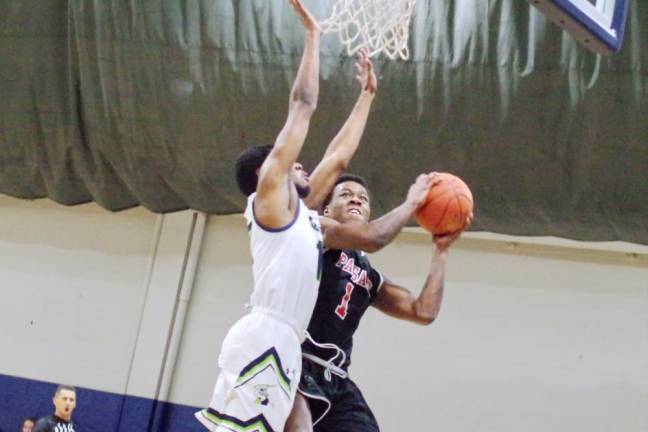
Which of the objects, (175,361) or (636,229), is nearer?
(636,229)

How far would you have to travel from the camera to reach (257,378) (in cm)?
436

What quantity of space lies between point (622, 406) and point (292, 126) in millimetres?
5686

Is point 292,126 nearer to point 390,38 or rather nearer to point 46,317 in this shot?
point 390,38

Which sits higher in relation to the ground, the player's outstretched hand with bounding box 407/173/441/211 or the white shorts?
the player's outstretched hand with bounding box 407/173/441/211

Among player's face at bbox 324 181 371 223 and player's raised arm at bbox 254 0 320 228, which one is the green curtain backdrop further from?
player's raised arm at bbox 254 0 320 228

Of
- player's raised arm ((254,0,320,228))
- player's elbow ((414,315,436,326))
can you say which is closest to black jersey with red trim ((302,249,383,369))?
player's elbow ((414,315,436,326))

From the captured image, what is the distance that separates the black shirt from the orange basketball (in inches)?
206

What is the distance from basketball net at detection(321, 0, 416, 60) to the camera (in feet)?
23.1

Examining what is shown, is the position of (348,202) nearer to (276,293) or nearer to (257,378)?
(276,293)

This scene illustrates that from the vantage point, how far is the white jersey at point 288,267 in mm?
4398

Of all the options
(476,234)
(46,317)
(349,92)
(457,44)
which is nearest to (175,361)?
(46,317)

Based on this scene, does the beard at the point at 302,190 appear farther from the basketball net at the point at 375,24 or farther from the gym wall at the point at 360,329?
the gym wall at the point at 360,329

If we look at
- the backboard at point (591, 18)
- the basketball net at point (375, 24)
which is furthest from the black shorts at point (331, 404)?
the basketball net at point (375, 24)

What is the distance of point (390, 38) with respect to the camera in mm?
7168
